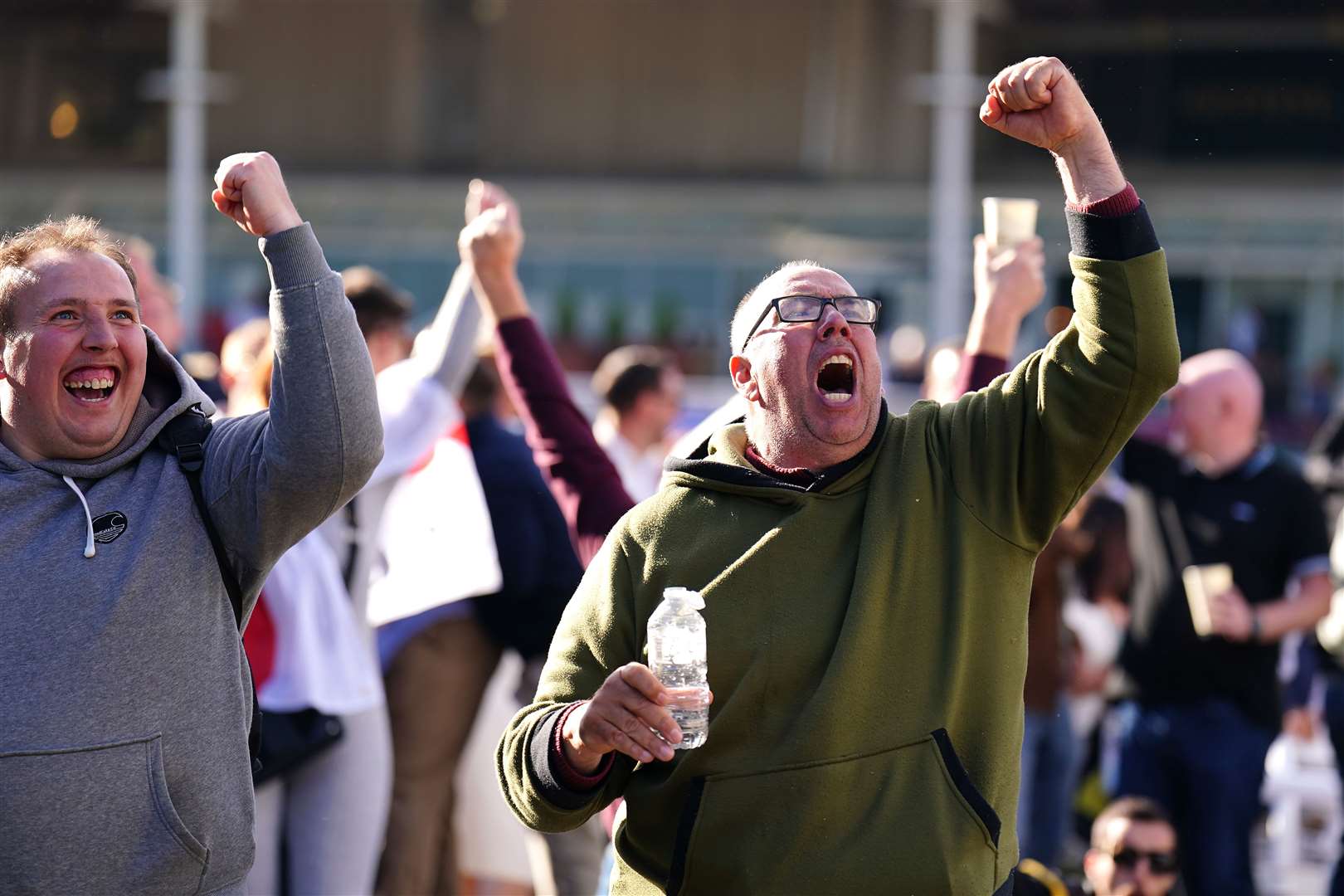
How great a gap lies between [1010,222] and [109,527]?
7.34ft

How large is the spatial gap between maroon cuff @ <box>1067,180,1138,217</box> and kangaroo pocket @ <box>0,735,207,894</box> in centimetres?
185

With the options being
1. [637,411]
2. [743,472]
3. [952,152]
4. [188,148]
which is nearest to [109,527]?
[743,472]

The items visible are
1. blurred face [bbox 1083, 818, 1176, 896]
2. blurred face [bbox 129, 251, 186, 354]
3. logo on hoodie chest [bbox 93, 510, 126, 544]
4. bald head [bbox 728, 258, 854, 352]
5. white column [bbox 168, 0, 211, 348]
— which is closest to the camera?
logo on hoodie chest [bbox 93, 510, 126, 544]

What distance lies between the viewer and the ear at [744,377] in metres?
3.53

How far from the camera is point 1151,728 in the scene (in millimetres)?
6492

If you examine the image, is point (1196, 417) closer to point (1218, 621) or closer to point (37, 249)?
point (1218, 621)

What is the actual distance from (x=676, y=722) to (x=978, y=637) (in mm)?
609

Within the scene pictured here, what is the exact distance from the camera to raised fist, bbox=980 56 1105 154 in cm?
314

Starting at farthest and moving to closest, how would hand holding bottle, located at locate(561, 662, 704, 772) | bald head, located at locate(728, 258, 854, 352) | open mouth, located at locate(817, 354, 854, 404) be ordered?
bald head, located at locate(728, 258, 854, 352), open mouth, located at locate(817, 354, 854, 404), hand holding bottle, located at locate(561, 662, 704, 772)

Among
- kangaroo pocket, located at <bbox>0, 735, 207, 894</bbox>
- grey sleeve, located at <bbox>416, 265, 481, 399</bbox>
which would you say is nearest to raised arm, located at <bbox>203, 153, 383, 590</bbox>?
kangaroo pocket, located at <bbox>0, 735, 207, 894</bbox>

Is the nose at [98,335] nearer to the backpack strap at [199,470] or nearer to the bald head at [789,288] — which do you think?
the backpack strap at [199,470]

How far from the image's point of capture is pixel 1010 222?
4.30 metres

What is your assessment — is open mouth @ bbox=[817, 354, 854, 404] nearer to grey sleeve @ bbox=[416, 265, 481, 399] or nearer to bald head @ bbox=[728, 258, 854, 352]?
bald head @ bbox=[728, 258, 854, 352]

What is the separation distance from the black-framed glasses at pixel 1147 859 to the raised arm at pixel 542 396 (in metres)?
2.10
